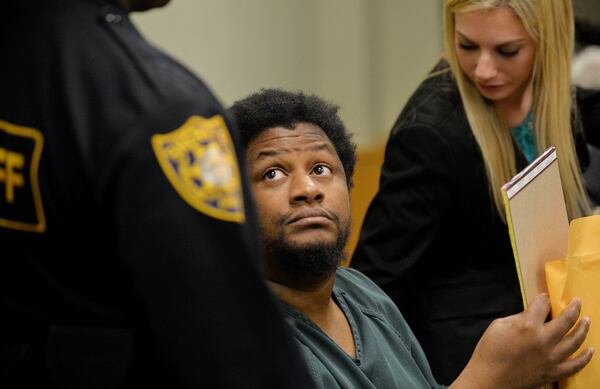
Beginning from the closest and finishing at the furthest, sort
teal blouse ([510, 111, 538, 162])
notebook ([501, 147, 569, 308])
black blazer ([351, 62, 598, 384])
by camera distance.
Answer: notebook ([501, 147, 569, 308]), black blazer ([351, 62, 598, 384]), teal blouse ([510, 111, 538, 162])

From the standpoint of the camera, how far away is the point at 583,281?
5.24 ft

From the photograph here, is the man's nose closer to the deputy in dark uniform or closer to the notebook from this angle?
the notebook

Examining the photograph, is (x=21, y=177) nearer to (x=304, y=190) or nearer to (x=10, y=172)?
(x=10, y=172)

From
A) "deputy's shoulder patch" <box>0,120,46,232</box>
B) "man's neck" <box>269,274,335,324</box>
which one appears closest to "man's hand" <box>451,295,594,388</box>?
"man's neck" <box>269,274,335,324</box>

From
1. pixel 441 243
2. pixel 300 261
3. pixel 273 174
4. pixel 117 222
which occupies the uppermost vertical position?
pixel 117 222

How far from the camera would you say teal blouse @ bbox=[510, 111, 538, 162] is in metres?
2.28

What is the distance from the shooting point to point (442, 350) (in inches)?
84.7

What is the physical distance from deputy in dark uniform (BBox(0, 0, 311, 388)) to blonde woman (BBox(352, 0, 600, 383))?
1152 millimetres

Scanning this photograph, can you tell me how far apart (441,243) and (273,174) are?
2.13ft

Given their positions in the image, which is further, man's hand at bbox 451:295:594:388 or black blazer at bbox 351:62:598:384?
black blazer at bbox 351:62:598:384

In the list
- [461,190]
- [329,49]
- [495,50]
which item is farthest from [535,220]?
[329,49]

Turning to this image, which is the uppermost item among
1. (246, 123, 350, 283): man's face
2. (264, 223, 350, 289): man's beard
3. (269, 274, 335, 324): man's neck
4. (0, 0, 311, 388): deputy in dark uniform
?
(0, 0, 311, 388): deputy in dark uniform

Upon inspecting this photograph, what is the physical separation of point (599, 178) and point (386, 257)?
57 cm

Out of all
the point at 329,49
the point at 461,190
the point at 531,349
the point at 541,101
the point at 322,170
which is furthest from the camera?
the point at 329,49
